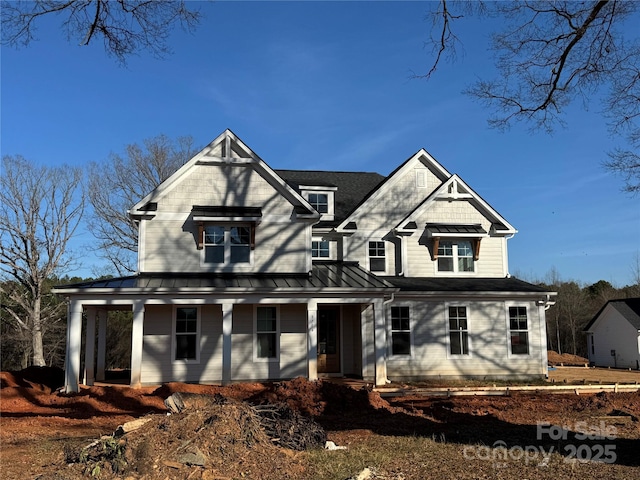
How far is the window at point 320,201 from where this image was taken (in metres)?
22.0

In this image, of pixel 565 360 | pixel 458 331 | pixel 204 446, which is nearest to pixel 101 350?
pixel 458 331

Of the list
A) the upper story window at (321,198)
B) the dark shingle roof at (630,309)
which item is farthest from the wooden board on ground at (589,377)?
the upper story window at (321,198)

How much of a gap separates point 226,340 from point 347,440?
750 centimetres

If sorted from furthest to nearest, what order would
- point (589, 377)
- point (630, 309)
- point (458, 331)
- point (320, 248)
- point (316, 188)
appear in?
1. point (630, 309)
2. point (589, 377)
3. point (316, 188)
4. point (320, 248)
5. point (458, 331)

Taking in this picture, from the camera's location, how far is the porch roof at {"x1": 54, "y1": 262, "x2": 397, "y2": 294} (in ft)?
50.9

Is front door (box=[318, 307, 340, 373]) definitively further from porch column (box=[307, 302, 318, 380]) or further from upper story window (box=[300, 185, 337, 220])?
upper story window (box=[300, 185, 337, 220])

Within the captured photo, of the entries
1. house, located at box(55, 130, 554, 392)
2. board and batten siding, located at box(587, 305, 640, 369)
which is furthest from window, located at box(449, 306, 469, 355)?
board and batten siding, located at box(587, 305, 640, 369)

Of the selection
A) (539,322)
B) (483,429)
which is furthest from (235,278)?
(539,322)

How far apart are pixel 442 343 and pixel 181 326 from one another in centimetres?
923

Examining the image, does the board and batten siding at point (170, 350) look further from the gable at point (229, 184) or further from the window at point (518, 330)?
the window at point (518, 330)

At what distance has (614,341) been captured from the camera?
34.0 m

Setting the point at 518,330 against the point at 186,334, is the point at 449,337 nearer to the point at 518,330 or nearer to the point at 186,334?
the point at 518,330

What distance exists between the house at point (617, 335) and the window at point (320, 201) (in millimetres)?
21772

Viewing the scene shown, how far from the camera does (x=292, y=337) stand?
57.8ft
